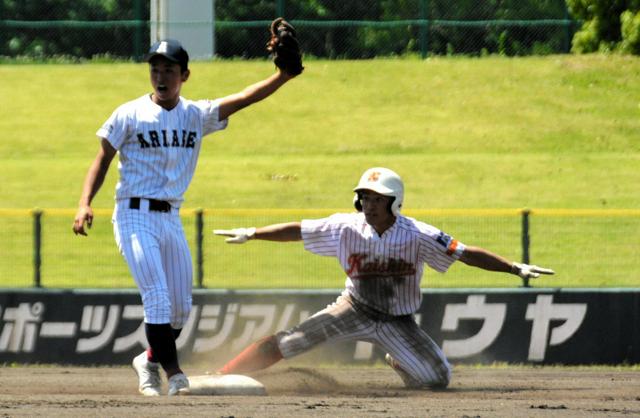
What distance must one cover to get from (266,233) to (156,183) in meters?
1.03

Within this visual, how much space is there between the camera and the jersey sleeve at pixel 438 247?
951 centimetres

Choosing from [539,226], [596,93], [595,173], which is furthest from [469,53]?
[539,226]

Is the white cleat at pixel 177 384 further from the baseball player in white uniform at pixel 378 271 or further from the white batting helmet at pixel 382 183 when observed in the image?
the white batting helmet at pixel 382 183

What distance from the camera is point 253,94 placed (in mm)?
8969

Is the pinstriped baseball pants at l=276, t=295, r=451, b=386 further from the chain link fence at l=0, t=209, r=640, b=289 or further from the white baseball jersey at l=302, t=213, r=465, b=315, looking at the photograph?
the chain link fence at l=0, t=209, r=640, b=289

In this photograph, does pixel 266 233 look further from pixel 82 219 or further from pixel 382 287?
pixel 82 219

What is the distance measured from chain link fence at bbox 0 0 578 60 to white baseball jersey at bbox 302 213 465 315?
699 inches

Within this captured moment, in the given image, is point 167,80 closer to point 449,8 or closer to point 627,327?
point 627,327

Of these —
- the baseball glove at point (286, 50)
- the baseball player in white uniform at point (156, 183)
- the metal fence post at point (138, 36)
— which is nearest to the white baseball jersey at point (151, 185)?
the baseball player in white uniform at point (156, 183)

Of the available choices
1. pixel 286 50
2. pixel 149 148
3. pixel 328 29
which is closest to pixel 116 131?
pixel 149 148

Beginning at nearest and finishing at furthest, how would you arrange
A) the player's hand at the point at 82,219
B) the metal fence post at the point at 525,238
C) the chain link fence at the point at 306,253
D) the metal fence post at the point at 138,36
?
the player's hand at the point at 82,219 < the metal fence post at the point at 525,238 < the chain link fence at the point at 306,253 < the metal fence post at the point at 138,36

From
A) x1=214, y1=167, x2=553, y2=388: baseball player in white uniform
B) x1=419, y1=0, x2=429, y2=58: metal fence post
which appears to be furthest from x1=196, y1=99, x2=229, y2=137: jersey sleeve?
x1=419, y1=0, x2=429, y2=58: metal fence post

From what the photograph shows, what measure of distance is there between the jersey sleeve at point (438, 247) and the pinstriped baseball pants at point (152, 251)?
5.55 feet

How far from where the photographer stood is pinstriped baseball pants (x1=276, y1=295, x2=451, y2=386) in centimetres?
977
